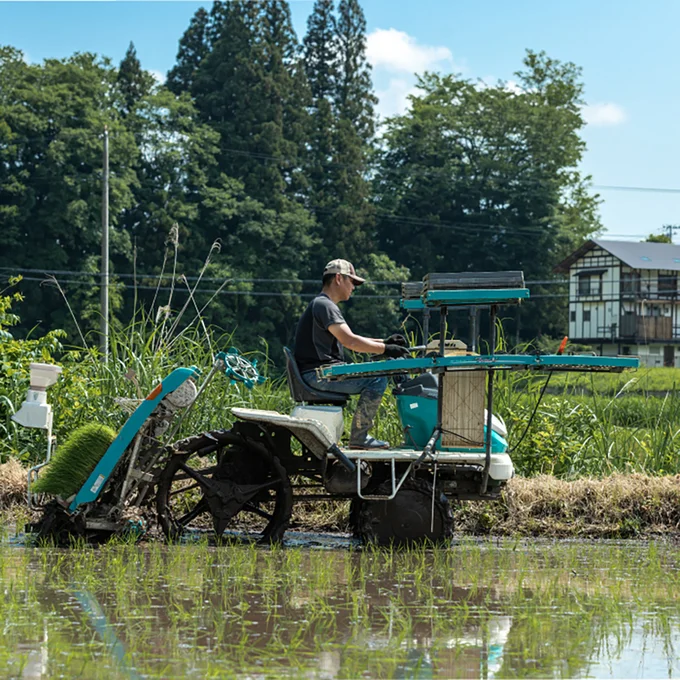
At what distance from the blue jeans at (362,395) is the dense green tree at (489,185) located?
7105 cm

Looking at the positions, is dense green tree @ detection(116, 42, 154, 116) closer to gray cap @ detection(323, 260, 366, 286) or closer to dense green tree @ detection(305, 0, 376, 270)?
dense green tree @ detection(305, 0, 376, 270)

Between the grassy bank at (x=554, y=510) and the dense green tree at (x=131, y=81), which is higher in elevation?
the dense green tree at (x=131, y=81)

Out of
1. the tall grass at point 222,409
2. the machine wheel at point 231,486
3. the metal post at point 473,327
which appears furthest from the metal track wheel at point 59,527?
the metal post at point 473,327

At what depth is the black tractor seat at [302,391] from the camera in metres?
8.68

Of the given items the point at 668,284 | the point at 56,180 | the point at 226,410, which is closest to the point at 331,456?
the point at 226,410

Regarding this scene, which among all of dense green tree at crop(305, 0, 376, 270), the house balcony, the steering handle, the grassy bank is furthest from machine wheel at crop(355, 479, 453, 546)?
the house balcony

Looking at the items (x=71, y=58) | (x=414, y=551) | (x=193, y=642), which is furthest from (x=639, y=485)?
(x=71, y=58)

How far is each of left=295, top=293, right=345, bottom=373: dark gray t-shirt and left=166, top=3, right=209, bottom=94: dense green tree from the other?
242ft

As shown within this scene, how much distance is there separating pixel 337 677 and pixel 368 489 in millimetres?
3637

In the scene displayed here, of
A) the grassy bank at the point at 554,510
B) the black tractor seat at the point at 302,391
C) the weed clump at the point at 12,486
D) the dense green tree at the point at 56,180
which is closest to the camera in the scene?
the black tractor seat at the point at 302,391

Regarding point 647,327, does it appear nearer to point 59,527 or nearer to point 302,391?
point 302,391

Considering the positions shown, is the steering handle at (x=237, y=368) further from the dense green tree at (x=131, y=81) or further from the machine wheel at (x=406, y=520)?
the dense green tree at (x=131, y=81)

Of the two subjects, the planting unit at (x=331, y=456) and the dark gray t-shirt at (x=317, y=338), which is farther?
the dark gray t-shirt at (x=317, y=338)

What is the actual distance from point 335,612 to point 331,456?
2.24 m
